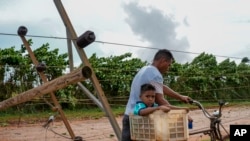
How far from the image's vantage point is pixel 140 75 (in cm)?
314

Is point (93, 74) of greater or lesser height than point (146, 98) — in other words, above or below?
above

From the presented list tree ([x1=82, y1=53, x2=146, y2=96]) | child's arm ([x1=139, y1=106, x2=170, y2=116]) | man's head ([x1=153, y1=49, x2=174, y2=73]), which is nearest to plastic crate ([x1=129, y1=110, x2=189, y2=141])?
child's arm ([x1=139, y1=106, x2=170, y2=116])

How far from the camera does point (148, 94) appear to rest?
9.84ft

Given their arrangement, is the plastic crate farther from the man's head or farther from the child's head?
the man's head

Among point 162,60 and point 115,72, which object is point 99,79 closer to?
point 115,72

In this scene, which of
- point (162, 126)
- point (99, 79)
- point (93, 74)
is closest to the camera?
point (162, 126)

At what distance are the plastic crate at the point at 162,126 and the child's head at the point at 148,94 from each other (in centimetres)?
17

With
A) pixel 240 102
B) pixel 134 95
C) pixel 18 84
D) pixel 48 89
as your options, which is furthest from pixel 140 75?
pixel 240 102

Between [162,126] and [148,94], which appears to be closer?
[162,126]

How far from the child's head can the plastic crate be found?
0.17 meters

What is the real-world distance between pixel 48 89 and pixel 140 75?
703mm

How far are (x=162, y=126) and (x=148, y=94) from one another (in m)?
0.34

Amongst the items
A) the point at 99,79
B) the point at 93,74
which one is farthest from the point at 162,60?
the point at 99,79

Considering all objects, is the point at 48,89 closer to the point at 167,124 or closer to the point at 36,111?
the point at 167,124
